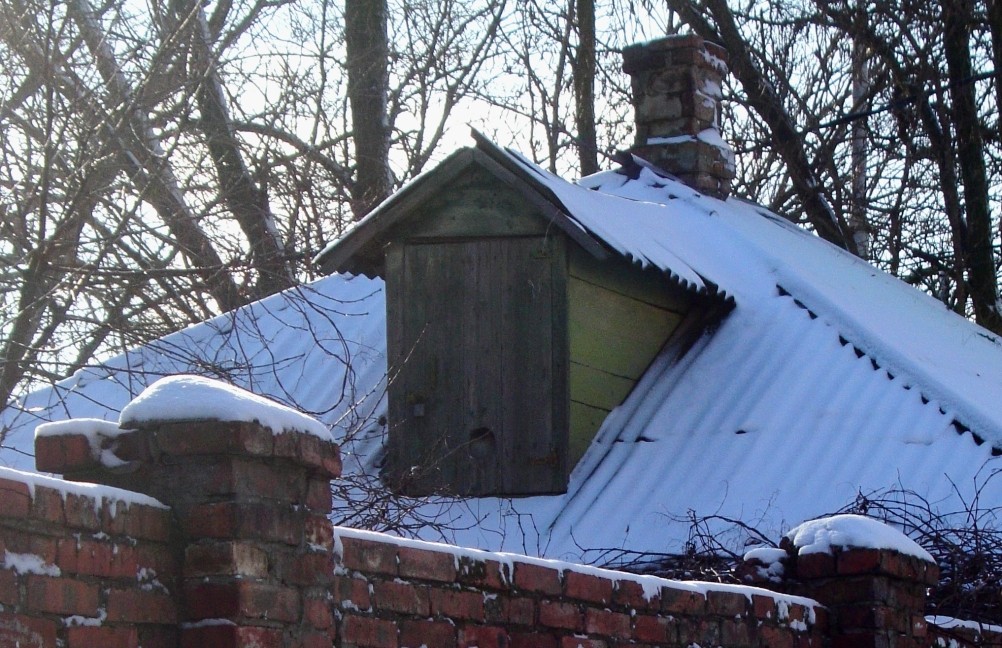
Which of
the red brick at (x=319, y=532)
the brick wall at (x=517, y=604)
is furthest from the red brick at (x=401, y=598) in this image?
the red brick at (x=319, y=532)

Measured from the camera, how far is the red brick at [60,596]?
266 centimetres

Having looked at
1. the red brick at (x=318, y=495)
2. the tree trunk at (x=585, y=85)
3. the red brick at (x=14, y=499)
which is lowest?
the red brick at (x=14, y=499)

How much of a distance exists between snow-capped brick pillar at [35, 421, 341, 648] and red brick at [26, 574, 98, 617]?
0.85ft

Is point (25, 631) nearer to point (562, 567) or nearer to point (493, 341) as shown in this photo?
point (562, 567)

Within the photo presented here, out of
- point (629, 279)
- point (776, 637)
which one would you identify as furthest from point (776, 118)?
point (776, 637)

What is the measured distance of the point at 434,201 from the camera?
838 centimetres

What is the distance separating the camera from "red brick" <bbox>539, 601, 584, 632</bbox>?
4039mm

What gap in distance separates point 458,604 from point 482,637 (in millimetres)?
137

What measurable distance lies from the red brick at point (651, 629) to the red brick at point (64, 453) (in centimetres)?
188

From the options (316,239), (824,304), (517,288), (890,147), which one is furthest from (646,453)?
(890,147)

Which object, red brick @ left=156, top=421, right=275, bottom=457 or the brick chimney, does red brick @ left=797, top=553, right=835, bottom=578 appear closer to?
red brick @ left=156, top=421, right=275, bottom=457

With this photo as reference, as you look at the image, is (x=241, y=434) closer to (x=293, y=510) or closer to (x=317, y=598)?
(x=293, y=510)

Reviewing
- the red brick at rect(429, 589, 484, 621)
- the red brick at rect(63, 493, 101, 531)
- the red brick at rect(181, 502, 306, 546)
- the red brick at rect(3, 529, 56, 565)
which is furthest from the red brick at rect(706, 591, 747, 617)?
the red brick at rect(3, 529, 56, 565)

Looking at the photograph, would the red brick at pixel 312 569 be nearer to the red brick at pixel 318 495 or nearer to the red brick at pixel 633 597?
the red brick at pixel 318 495
